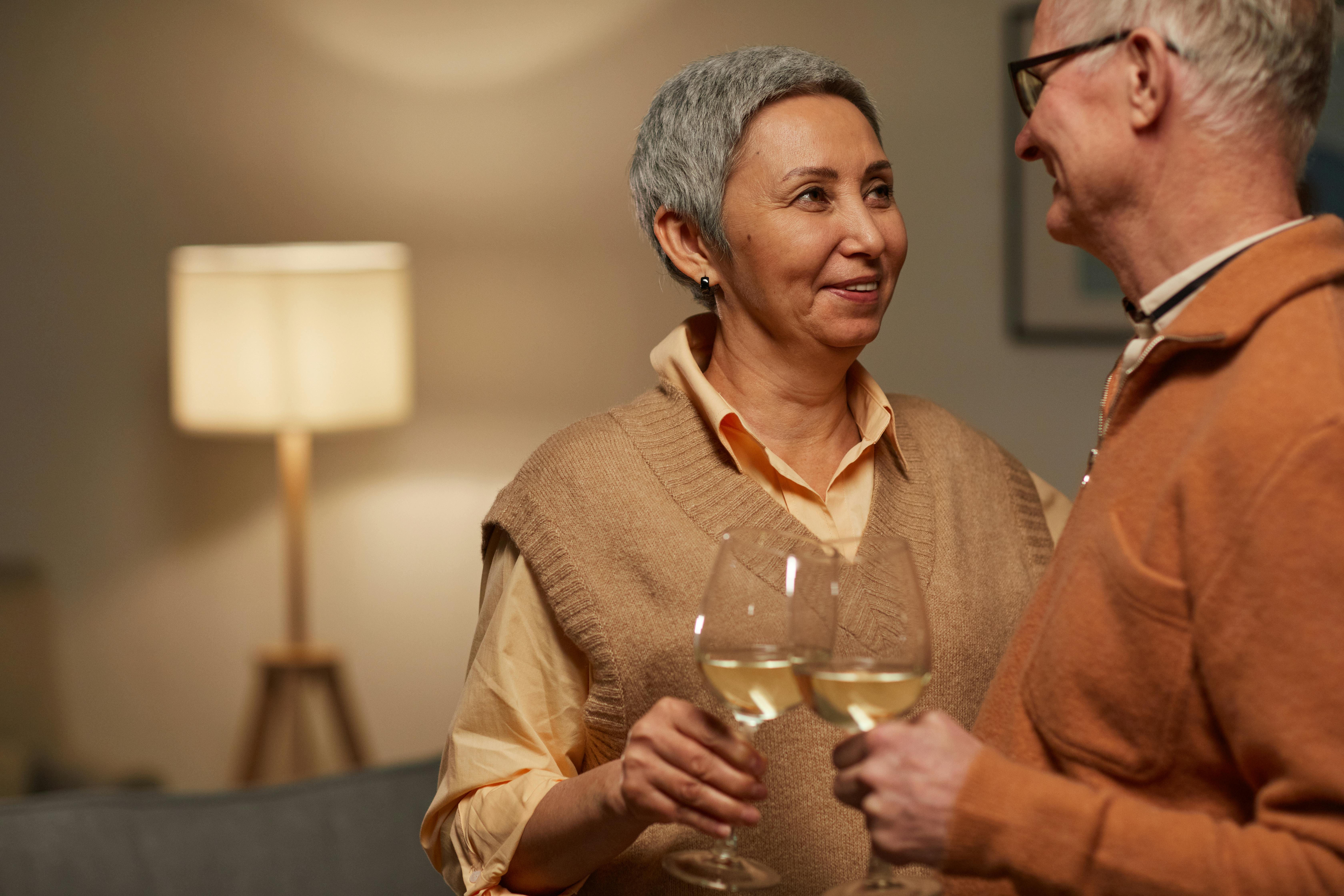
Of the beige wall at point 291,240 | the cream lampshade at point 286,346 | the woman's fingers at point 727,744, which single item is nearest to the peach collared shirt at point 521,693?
the woman's fingers at point 727,744

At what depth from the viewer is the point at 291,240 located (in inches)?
138

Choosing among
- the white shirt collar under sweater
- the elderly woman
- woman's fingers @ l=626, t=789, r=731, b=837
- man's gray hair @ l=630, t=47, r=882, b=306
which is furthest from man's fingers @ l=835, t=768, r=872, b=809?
man's gray hair @ l=630, t=47, r=882, b=306

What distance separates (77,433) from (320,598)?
2.66 feet

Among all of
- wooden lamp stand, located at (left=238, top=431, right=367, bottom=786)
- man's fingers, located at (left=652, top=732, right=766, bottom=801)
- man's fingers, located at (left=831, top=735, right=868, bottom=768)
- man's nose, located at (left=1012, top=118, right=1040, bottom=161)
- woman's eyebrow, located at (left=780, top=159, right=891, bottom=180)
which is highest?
man's nose, located at (left=1012, top=118, right=1040, bottom=161)

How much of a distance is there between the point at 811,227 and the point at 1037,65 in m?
0.39

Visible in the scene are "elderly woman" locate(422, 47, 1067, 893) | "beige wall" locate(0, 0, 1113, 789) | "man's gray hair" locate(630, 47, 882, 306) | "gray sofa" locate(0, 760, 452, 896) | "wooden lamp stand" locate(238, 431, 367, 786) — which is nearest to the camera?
"elderly woman" locate(422, 47, 1067, 893)

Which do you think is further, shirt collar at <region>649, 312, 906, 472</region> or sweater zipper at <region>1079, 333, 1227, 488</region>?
shirt collar at <region>649, 312, 906, 472</region>

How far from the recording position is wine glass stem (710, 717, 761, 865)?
1.04 metres

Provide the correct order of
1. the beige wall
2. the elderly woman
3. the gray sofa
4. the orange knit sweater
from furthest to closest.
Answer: the beige wall → the gray sofa → the elderly woman → the orange knit sweater

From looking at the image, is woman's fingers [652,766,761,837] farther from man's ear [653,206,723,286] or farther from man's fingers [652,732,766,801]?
man's ear [653,206,723,286]

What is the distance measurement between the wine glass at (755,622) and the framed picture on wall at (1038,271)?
197cm

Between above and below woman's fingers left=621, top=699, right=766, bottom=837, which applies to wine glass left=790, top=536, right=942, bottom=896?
above

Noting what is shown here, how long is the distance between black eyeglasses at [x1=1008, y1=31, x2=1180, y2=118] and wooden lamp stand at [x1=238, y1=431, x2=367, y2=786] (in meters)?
2.35

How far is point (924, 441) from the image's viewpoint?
1623 millimetres
